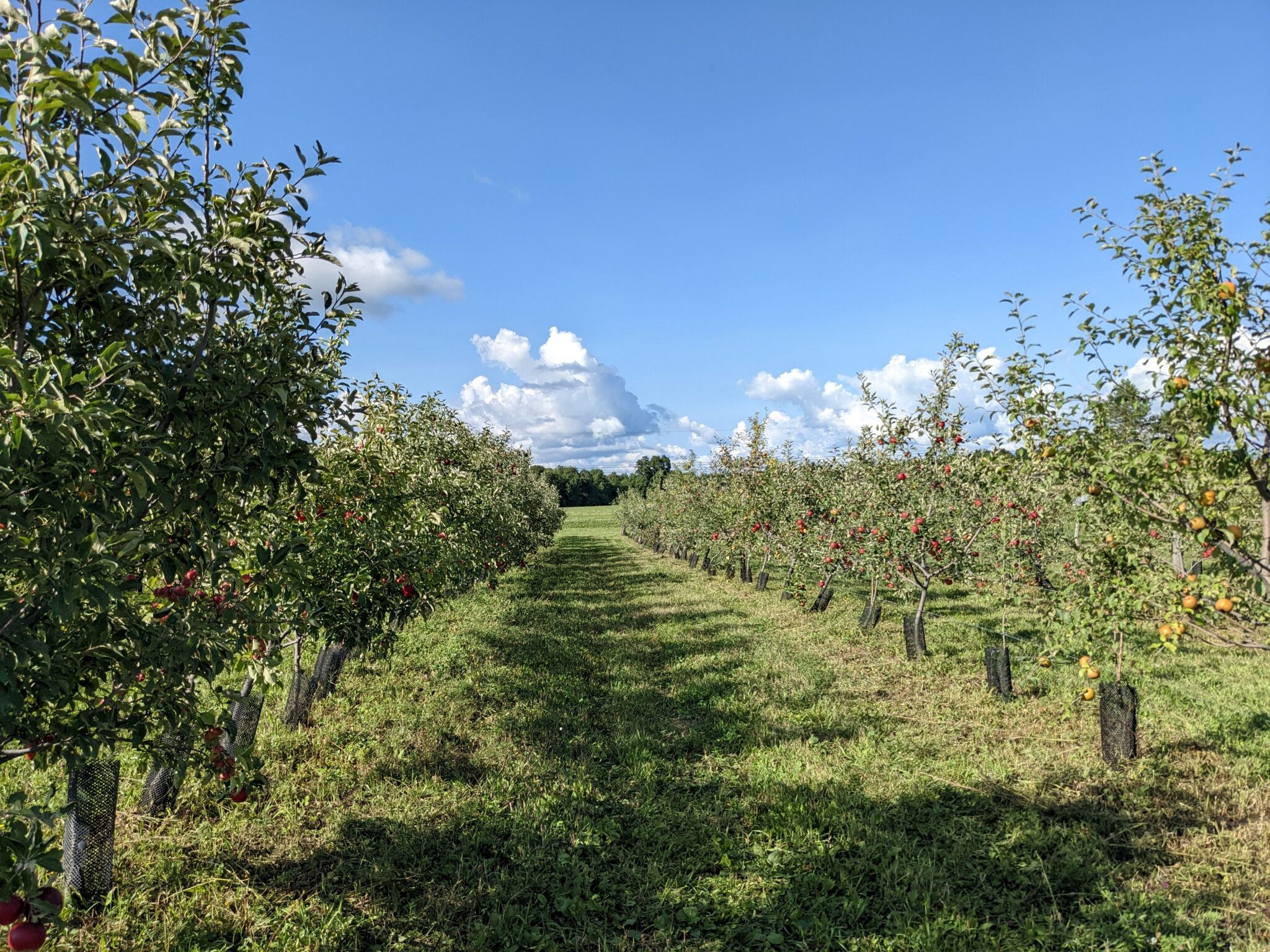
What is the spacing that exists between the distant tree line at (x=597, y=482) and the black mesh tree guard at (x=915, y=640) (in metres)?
91.1

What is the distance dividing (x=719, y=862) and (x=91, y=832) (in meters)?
4.55

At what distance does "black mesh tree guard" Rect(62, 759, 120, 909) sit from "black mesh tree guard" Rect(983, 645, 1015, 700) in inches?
385

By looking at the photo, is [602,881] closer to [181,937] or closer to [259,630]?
[181,937]

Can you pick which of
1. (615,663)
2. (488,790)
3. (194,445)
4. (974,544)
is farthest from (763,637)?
(194,445)

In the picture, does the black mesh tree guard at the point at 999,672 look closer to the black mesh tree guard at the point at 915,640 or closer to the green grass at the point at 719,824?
the green grass at the point at 719,824

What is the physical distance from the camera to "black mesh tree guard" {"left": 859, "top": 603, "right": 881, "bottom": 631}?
1306 cm

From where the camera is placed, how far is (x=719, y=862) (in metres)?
5.11

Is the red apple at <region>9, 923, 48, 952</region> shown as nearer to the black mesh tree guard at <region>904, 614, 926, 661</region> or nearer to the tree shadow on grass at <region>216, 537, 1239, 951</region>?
the tree shadow on grass at <region>216, 537, 1239, 951</region>

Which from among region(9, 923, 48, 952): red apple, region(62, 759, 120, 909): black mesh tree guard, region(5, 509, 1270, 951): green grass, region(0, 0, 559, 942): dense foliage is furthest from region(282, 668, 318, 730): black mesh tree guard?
region(9, 923, 48, 952): red apple

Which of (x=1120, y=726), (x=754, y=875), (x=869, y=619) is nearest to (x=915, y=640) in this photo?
(x=869, y=619)

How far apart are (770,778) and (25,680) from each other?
592cm

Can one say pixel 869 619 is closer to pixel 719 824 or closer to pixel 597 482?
pixel 719 824

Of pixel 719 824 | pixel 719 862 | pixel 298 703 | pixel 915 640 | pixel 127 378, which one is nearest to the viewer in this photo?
pixel 127 378

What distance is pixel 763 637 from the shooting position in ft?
41.7
